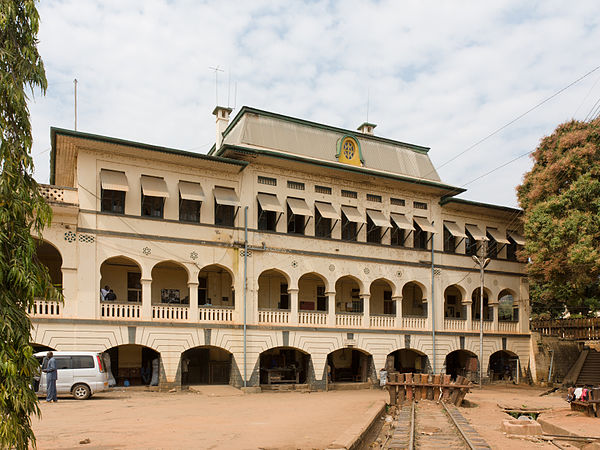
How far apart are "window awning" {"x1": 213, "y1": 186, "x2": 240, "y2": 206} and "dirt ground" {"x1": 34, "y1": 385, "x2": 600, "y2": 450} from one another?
8.45 meters

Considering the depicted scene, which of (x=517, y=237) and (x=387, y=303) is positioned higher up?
(x=517, y=237)

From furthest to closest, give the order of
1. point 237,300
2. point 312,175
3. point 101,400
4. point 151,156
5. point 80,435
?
point 312,175 < point 237,300 < point 151,156 < point 101,400 < point 80,435

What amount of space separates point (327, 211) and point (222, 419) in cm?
1531

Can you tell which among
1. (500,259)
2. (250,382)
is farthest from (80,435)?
(500,259)

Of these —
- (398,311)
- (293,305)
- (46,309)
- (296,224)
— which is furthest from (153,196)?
(398,311)

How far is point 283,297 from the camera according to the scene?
1244 inches

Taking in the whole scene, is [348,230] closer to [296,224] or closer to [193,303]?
[296,224]

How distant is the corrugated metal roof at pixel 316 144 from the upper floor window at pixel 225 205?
270 cm

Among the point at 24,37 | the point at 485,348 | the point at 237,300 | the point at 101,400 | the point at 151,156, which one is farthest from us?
the point at 485,348

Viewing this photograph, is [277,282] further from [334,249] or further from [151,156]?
[151,156]

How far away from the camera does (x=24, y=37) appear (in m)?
8.65

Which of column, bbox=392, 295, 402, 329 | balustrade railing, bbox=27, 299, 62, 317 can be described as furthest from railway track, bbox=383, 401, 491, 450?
balustrade railing, bbox=27, 299, 62, 317

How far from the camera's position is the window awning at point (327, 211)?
29859 millimetres

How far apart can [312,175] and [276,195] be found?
250 cm
